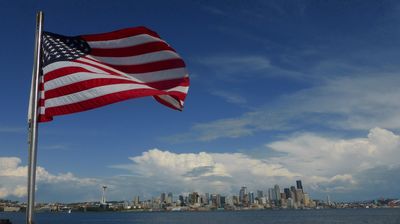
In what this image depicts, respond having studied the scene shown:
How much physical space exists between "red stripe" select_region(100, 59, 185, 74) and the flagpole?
2.51 metres

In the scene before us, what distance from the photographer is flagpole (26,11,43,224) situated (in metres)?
10.2

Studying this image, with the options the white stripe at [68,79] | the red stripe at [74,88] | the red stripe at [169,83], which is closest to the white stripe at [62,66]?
the white stripe at [68,79]

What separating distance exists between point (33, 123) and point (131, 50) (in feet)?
12.6

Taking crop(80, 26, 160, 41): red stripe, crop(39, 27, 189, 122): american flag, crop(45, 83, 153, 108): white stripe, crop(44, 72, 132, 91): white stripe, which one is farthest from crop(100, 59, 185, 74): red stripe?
crop(45, 83, 153, 108): white stripe

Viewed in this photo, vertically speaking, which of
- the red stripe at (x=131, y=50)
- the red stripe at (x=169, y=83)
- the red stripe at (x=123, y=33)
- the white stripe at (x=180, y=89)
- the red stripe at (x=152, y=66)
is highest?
the red stripe at (x=123, y=33)

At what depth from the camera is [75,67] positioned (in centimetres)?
1230

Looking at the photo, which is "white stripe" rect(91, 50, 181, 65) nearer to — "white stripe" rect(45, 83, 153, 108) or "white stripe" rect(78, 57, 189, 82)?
"white stripe" rect(78, 57, 189, 82)

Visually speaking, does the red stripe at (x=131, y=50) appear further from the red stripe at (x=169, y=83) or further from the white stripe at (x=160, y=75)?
the red stripe at (x=169, y=83)

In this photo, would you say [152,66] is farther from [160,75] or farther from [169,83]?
[169,83]

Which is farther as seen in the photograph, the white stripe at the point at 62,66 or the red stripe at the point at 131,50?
the red stripe at the point at 131,50

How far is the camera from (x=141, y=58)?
13.5 meters

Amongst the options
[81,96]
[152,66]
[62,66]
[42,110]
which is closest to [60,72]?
[62,66]

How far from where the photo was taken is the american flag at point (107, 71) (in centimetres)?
1194

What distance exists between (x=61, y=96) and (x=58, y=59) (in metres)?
1.12
